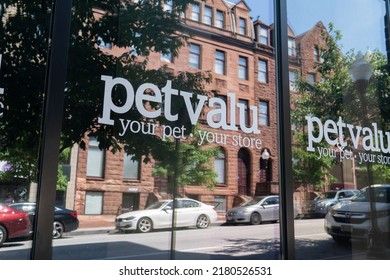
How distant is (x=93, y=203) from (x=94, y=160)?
14.0 inches

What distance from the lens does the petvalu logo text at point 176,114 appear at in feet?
11.1

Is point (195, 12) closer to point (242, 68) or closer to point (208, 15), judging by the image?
point (208, 15)

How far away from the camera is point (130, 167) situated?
3.46m

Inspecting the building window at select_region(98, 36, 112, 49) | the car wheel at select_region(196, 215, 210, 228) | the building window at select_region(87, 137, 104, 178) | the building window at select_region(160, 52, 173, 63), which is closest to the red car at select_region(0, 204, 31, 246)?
the building window at select_region(87, 137, 104, 178)

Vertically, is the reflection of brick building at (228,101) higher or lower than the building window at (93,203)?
higher

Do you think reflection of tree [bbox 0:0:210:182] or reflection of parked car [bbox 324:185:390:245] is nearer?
reflection of tree [bbox 0:0:210:182]

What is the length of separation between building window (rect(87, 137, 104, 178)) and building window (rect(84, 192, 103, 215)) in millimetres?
166

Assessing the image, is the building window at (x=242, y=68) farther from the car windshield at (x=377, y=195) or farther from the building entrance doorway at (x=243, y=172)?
the car windshield at (x=377, y=195)

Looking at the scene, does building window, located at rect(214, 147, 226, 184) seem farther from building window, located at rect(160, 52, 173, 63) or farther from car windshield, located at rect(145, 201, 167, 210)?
building window, located at rect(160, 52, 173, 63)

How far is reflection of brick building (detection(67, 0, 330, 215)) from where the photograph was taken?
11.0 ft

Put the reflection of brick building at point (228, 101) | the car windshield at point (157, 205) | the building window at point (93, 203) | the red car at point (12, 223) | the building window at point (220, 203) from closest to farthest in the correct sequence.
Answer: the red car at point (12, 223), the building window at point (93, 203), the reflection of brick building at point (228, 101), the car windshield at point (157, 205), the building window at point (220, 203)

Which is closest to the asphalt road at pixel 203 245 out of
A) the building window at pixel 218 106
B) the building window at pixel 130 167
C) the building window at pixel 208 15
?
the building window at pixel 130 167

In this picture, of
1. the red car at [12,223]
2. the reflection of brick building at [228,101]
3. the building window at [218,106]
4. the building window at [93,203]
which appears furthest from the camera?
the building window at [218,106]

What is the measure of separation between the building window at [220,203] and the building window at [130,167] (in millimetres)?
814
